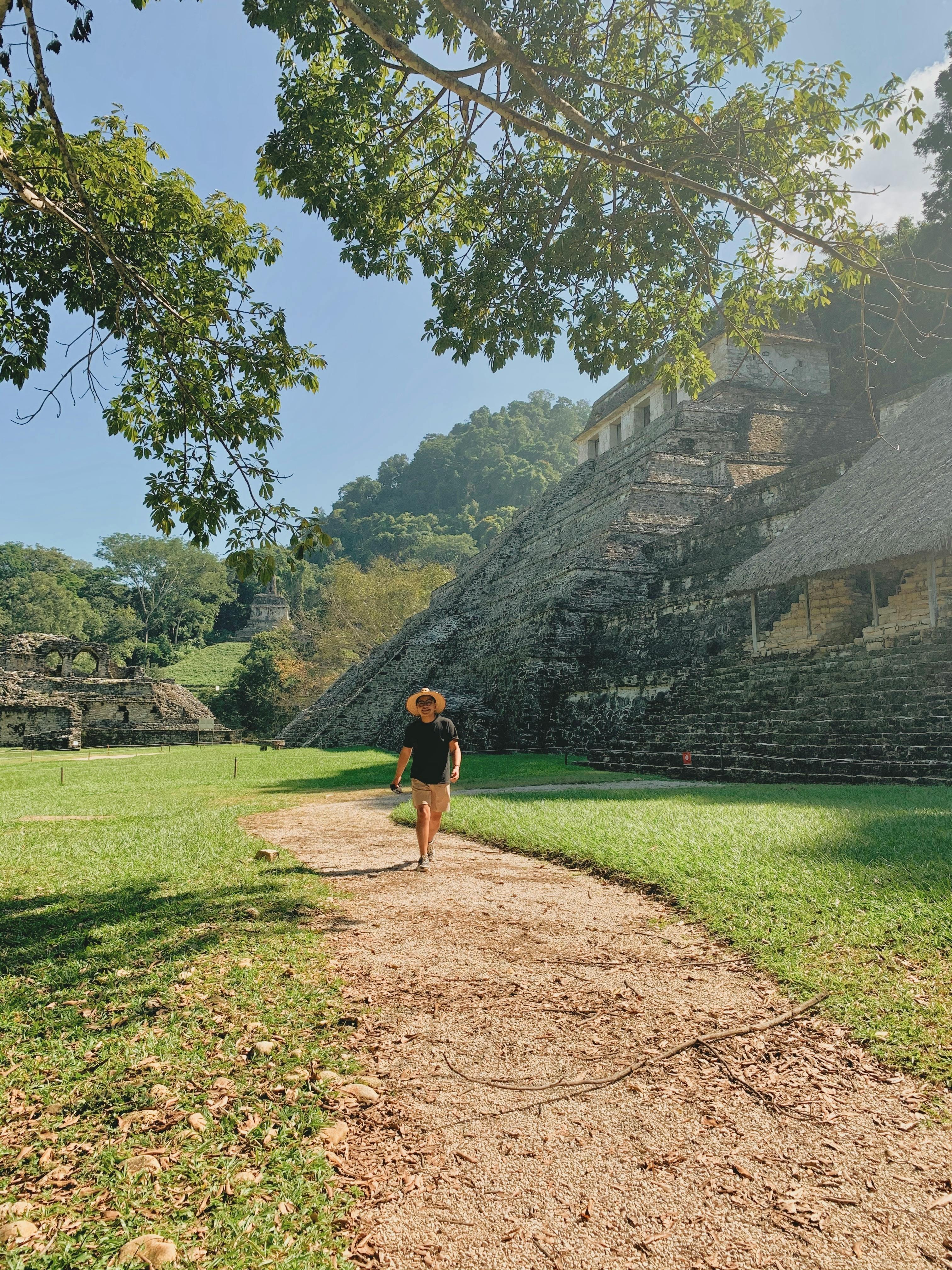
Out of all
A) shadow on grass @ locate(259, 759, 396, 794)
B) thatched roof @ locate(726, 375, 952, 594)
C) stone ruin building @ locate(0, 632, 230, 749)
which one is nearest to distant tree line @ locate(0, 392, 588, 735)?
shadow on grass @ locate(259, 759, 396, 794)

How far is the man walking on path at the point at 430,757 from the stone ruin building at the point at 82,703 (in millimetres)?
22789

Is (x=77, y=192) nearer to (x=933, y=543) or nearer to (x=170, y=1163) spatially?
(x=170, y=1163)

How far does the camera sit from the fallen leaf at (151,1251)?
159 cm

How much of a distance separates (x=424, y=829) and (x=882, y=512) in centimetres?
884

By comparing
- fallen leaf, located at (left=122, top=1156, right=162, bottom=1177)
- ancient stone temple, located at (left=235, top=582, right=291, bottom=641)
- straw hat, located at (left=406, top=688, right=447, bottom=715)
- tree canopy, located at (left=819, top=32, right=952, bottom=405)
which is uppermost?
tree canopy, located at (left=819, top=32, right=952, bottom=405)

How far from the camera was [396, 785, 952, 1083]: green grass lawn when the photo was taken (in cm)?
272

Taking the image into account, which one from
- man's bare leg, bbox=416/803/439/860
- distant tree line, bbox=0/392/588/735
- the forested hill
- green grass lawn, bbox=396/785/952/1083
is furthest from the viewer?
the forested hill

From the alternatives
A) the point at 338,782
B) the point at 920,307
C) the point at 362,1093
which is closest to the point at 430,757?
the point at 362,1093

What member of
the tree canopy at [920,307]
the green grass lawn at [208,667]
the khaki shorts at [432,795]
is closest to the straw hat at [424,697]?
the khaki shorts at [432,795]

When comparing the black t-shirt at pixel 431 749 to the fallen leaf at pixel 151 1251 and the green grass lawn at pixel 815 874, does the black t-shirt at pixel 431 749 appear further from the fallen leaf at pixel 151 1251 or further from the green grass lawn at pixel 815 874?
the fallen leaf at pixel 151 1251

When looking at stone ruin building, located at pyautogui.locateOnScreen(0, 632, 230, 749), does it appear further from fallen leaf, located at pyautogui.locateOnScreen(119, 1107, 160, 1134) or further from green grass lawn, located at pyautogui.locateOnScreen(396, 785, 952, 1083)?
fallen leaf, located at pyautogui.locateOnScreen(119, 1107, 160, 1134)

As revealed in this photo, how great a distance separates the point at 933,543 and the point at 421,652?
592 inches

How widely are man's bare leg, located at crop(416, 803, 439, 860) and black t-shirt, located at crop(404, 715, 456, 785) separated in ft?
0.71

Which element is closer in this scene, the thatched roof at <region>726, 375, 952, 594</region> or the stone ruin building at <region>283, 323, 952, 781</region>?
the stone ruin building at <region>283, 323, 952, 781</region>
